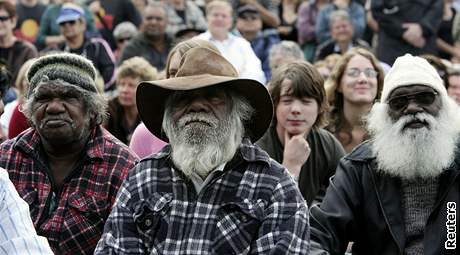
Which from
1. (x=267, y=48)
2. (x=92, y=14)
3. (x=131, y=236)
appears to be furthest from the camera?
(x=92, y=14)

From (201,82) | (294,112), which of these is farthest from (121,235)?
(294,112)

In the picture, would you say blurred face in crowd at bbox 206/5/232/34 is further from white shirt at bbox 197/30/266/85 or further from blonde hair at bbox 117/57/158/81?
blonde hair at bbox 117/57/158/81

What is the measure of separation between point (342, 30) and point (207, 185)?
887 cm

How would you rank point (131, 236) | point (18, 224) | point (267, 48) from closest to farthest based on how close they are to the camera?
1. point (18, 224)
2. point (131, 236)
3. point (267, 48)

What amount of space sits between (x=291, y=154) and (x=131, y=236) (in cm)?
215

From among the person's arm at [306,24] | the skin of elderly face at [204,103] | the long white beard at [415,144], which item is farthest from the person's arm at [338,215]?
the person's arm at [306,24]

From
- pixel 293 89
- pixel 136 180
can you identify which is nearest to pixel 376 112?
pixel 293 89

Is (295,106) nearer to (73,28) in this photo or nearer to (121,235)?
(121,235)

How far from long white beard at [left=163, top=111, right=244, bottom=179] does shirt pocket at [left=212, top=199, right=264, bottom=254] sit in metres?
0.27

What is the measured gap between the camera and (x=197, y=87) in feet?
17.9

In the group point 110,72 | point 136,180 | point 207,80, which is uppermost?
point 207,80

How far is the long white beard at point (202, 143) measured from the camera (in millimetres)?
5484

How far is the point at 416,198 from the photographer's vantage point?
235 inches

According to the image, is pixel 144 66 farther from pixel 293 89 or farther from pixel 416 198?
pixel 416 198
